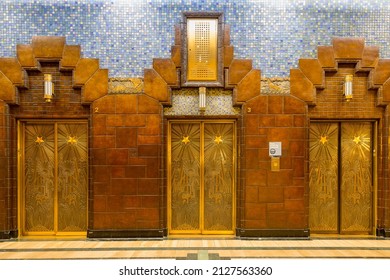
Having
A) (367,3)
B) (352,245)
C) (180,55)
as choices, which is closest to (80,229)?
(180,55)

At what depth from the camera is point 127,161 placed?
6023mm

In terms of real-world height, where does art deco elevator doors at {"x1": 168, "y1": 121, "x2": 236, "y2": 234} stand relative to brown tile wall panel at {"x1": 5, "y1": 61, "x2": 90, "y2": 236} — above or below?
below

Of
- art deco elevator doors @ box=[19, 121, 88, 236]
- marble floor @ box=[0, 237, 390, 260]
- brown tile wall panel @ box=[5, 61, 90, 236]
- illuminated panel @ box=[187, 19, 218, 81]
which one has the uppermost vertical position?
illuminated panel @ box=[187, 19, 218, 81]

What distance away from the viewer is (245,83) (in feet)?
19.8

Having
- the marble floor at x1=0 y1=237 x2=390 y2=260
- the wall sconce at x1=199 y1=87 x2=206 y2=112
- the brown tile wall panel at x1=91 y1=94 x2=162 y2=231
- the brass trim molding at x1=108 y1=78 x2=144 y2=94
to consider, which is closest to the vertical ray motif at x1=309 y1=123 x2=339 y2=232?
the marble floor at x1=0 y1=237 x2=390 y2=260

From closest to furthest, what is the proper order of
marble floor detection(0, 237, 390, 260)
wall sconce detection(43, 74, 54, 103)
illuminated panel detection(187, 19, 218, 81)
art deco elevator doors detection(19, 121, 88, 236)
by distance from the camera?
marble floor detection(0, 237, 390, 260)
wall sconce detection(43, 74, 54, 103)
illuminated panel detection(187, 19, 218, 81)
art deco elevator doors detection(19, 121, 88, 236)

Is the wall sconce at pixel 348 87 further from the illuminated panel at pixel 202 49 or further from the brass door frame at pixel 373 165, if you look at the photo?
the illuminated panel at pixel 202 49

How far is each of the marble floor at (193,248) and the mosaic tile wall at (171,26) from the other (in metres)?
3.05

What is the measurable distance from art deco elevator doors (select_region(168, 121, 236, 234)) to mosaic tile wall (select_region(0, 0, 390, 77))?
142cm

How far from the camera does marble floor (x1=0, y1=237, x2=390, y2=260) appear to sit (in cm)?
524

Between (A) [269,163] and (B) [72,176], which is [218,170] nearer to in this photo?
(A) [269,163]

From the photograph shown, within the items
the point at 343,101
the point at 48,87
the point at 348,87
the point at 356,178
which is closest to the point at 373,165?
the point at 356,178

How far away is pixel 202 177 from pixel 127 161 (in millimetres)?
1430

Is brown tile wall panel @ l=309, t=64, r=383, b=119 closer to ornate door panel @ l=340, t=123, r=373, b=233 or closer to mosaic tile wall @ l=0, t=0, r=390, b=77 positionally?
ornate door panel @ l=340, t=123, r=373, b=233
